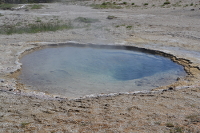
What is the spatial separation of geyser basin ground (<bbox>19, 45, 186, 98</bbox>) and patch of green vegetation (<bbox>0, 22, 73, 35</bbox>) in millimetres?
3232

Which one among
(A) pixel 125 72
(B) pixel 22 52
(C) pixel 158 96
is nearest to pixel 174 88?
(C) pixel 158 96

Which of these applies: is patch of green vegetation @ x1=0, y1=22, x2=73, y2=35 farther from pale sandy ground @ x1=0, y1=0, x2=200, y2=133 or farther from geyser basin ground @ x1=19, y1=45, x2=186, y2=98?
geyser basin ground @ x1=19, y1=45, x2=186, y2=98

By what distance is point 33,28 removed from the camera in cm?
1362

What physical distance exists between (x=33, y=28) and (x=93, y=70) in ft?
22.4

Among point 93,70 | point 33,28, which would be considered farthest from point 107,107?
point 33,28

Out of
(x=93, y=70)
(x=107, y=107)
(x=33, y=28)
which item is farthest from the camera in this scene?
(x=33, y=28)

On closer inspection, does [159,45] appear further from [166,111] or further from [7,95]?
[7,95]

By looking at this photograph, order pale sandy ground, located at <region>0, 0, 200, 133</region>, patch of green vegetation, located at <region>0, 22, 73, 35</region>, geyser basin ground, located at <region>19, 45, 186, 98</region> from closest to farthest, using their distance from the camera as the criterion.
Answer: pale sandy ground, located at <region>0, 0, 200, 133</region> → geyser basin ground, located at <region>19, 45, 186, 98</region> → patch of green vegetation, located at <region>0, 22, 73, 35</region>

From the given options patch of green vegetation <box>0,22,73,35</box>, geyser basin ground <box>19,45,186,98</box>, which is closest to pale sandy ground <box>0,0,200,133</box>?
geyser basin ground <box>19,45,186,98</box>

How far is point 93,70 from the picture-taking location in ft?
26.7

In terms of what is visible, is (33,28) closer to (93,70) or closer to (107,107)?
(93,70)

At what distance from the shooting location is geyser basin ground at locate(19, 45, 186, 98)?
6820mm

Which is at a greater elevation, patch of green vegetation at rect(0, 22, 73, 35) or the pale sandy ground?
patch of green vegetation at rect(0, 22, 73, 35)

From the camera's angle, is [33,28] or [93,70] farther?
[33,28]
